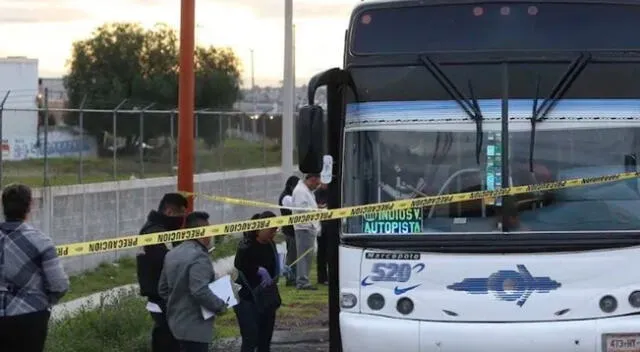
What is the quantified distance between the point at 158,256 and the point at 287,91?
1522cm

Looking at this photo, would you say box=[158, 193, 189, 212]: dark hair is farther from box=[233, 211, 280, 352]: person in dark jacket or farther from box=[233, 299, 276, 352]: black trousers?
box=[233, 299, 276, 352]: black trousers

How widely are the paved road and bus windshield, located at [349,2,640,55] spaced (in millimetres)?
4240

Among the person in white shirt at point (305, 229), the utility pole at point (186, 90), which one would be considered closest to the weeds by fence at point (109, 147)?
the person in white shirt at point (305, 229)

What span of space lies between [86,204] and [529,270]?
12.3 m

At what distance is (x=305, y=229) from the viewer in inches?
635

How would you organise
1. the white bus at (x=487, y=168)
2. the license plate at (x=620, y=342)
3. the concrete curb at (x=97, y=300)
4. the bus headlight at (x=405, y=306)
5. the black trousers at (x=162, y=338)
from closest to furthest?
1. the license plate at (x=620, y=342)
2. the white bus at (x=487, y=168)
3. the bus headlight at (x=405, y=306)
4. the black trousers at (x=162, y=338)
5. the concrete curb at (x=97, y=300)

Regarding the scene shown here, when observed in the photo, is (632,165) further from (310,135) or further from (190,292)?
(190,292)

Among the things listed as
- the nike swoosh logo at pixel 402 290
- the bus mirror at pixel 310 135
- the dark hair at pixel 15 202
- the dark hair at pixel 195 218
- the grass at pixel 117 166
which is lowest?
the nike swoosh logo at pixel 402 290

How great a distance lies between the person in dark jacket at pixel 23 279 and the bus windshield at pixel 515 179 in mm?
2267

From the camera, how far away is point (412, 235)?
307 inches

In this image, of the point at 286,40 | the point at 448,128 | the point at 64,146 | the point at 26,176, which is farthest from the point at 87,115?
the point at 448,128

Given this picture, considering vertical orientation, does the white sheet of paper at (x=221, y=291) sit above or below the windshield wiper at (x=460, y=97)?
below

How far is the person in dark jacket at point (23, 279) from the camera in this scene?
6773 mm

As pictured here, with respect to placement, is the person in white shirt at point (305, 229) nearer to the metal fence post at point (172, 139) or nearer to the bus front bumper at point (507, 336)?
the metal fence post at point (172, 139)
